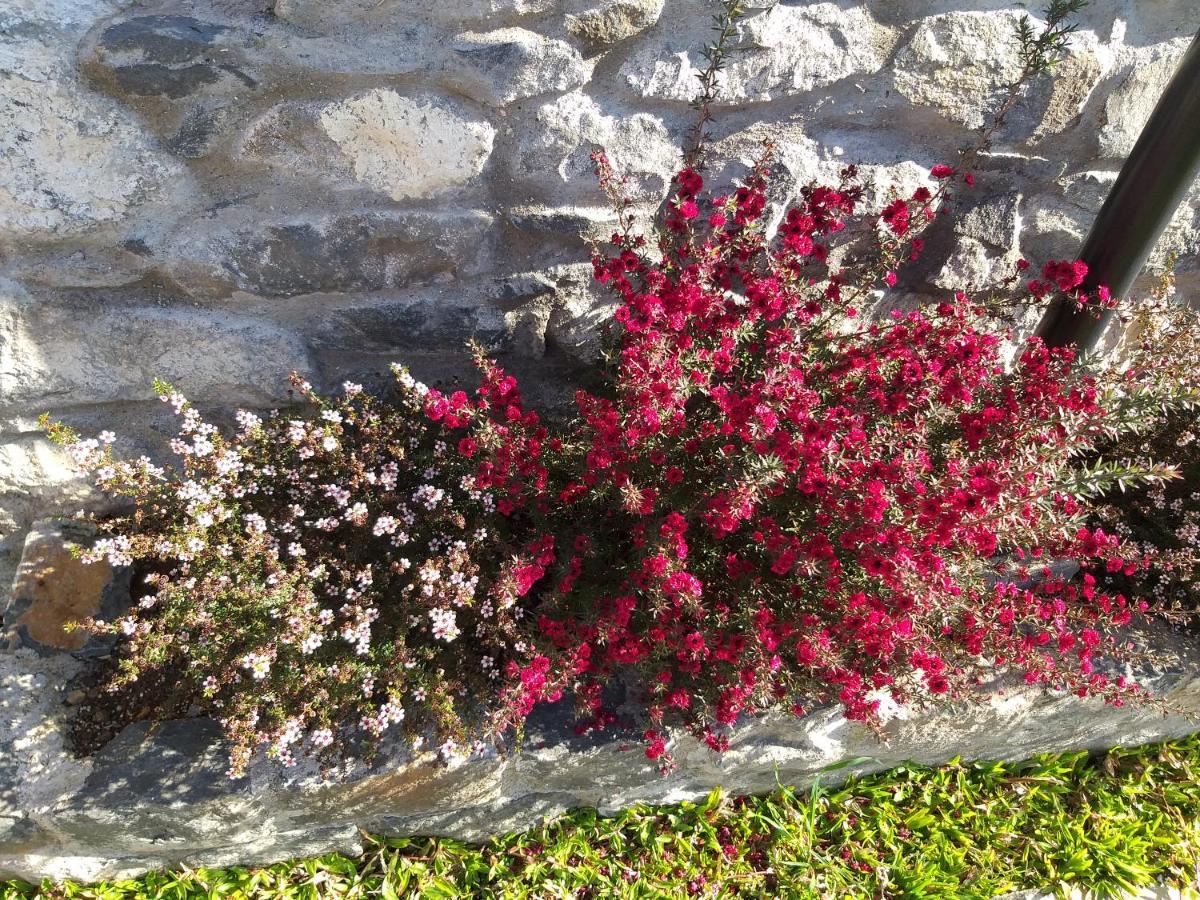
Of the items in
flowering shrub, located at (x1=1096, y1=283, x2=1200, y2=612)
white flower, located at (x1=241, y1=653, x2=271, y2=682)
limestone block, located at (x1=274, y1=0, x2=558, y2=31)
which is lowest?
white flower, located at (x1=241, y1=653, x2=271, y2=682)

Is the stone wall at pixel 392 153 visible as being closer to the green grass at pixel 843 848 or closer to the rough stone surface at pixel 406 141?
the rough stone surface at pixel 406 141

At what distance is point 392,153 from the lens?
1.86 m

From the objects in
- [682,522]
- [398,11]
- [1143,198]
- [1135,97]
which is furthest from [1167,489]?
[398,11]

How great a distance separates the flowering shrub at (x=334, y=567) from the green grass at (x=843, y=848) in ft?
1.74

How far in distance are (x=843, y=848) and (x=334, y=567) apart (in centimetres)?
172

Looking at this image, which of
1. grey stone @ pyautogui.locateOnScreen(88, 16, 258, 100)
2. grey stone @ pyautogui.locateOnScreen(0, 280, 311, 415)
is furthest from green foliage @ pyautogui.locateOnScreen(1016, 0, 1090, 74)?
grey stone @ pyautogui.locateOnScreen(0, 280, 311, 415)

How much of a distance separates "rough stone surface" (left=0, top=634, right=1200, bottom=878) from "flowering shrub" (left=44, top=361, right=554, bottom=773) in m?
0.14

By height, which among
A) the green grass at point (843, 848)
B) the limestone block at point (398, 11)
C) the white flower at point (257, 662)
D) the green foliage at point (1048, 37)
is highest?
the green foliage at point (1048, 37)

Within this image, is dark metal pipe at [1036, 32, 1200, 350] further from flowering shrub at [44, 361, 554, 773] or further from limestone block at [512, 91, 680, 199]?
flowering shrub at [44, 361, 554, 773]

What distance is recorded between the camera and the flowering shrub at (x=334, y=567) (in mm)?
1820

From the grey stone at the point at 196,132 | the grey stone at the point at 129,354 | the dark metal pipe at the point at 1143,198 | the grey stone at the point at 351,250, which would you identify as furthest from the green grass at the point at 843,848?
the grey stone at the point at 196,132

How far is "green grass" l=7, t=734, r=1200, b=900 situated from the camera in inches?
85.5

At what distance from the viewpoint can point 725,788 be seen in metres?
2.38

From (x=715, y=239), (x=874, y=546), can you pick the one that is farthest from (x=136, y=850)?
(x=715, y=239)
